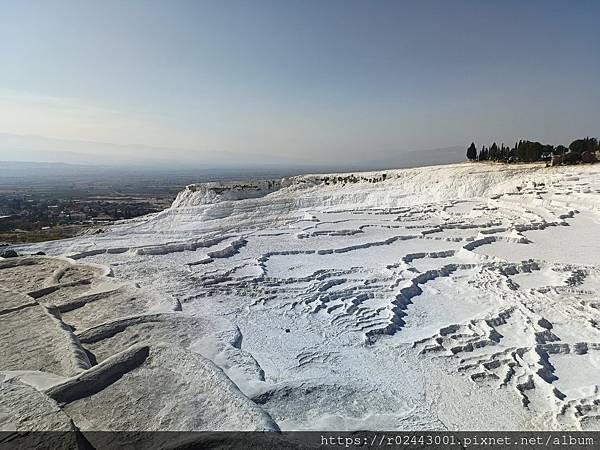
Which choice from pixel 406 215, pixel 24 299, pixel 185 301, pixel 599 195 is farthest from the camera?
pixel 406 215

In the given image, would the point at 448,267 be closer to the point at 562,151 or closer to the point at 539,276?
the point at 539,276

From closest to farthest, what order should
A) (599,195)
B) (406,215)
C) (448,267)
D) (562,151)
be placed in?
1. (448,267)
2. (599,195)
3. (406,215)
4. (562,151)

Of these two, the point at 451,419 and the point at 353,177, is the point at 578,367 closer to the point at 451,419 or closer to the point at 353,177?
the point at 451,419

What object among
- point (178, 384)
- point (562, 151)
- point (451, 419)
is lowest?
point (451, 419)

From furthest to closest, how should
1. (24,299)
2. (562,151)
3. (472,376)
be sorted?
(562,151)
(24,299)
(472,376)

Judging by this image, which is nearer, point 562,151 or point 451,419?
point 451,419

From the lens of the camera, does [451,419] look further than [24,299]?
No

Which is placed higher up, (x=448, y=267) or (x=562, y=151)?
(x=562, y=151)

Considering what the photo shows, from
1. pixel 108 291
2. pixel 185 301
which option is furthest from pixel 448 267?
pixel 108 291

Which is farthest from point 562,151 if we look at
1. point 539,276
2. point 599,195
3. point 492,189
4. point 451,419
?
point 451,419
